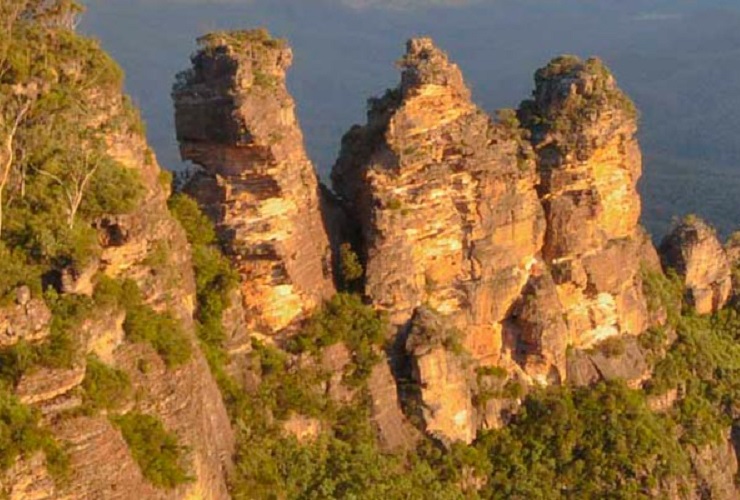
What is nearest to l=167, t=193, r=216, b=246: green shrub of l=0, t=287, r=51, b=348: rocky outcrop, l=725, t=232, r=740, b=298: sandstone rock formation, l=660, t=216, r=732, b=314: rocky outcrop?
l=0, t=287, r=51, b=348: rocky outcrop

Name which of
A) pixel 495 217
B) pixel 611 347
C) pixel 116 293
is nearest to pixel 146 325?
pixel 116 293

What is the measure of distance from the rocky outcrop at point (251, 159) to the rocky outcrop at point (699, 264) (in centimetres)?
1704

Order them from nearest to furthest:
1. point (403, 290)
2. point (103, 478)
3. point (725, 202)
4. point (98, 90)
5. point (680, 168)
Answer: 1. point (103, 478)
2. point (98, 90)
3. point (403, 290)
4. point (725, 202)
5. point (680, 168)

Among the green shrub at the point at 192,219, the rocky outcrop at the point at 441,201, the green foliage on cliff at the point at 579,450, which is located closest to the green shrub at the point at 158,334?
the green shrub at the point at 192,219

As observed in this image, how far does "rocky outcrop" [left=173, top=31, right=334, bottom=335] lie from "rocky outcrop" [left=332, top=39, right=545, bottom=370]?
2448 mm

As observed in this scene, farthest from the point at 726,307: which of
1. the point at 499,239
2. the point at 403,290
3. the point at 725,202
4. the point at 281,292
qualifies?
the point at 725,202

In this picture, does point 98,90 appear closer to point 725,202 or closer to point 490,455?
point 490,455

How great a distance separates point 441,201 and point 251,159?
563 centimetres

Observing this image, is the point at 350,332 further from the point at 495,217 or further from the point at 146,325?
the point at 146,325

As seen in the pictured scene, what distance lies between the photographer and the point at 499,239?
95.9 feet

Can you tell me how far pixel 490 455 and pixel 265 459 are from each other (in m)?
8.02

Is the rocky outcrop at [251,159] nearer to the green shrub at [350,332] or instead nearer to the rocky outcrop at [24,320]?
the green shrub at [350,332]

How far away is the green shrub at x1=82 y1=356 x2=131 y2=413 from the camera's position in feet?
59.5

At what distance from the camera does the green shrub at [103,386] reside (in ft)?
59.5
